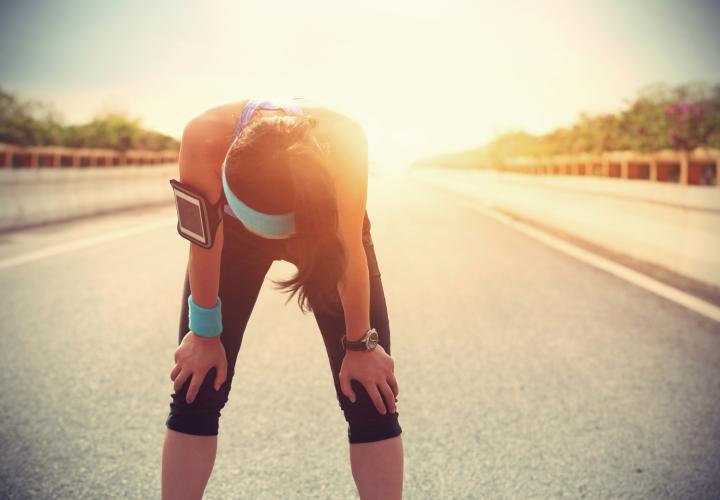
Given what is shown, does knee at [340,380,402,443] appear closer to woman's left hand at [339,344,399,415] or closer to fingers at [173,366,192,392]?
woman's left hand at [339,344,399,415]

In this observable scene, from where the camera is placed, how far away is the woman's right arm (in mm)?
1962

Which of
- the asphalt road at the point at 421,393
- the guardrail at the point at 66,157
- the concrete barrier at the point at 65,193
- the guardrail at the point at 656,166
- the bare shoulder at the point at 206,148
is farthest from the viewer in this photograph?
the guardrail at the point at 66,157

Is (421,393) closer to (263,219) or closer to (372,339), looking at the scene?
(372,339)

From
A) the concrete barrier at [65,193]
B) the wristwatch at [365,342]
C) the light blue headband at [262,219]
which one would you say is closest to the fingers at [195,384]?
the wristwatch at [365,342]

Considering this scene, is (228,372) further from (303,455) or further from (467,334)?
(467,334)

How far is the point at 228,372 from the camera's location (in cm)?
230

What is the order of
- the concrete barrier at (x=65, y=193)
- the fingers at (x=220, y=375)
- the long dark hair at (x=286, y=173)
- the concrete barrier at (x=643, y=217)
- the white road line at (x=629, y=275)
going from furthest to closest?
the concrete barrier at (x=65, y=193)
the concrete barrier at (x=643, y=217)
the white road line at (x=629, y=275)
the fingers at (x=220, y=375)
the long dark hair at (x=286, y=173)

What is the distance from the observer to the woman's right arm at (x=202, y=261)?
1962 millimetres

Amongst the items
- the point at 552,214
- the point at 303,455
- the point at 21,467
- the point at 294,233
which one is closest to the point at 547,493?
the point at 303,455

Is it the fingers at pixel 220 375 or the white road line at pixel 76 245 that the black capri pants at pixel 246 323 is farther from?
the white road line at pixel 76 245

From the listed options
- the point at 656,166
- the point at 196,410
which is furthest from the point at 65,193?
the point at 196,410

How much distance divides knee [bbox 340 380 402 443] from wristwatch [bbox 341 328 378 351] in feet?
0.38

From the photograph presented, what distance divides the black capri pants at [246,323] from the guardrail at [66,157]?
20.3 m

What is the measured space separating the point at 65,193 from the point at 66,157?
19.4 meters
